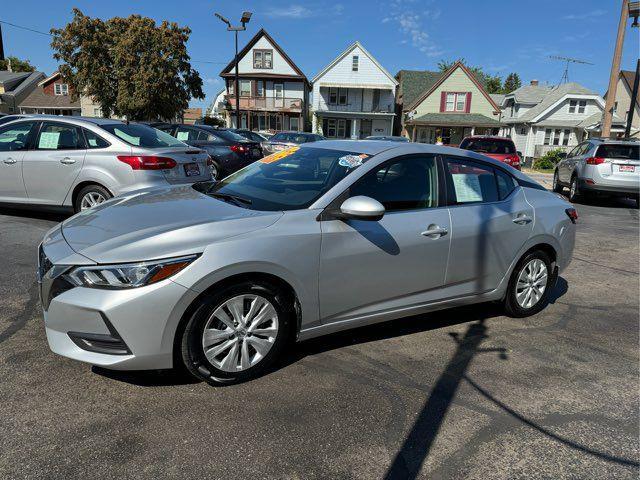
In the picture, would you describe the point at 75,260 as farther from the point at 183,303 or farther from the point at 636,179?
the point at 636,179

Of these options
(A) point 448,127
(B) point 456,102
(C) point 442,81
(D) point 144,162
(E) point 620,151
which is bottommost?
(D) point 144,162

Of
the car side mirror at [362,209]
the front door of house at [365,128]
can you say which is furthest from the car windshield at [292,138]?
the front door of house at [365,128]

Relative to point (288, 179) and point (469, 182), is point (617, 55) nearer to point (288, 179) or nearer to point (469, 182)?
point (469, 182)

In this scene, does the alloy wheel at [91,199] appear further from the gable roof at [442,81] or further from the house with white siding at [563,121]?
the house with white siding at [563,121]

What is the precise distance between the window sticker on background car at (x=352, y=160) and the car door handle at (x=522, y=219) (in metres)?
1.57

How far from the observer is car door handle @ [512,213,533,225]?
4273 millimetres

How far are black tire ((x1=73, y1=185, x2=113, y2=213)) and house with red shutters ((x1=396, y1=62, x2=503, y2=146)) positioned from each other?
122ft

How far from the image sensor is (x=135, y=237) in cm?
287

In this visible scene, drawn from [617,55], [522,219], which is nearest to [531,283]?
[522,219]

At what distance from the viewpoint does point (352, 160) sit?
3686 mm

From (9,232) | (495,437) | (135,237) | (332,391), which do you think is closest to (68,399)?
(135,237)

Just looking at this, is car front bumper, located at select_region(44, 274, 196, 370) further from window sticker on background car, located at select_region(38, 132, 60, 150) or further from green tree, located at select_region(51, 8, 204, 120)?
green tree, located at select_region(51, 8, 204, 120)

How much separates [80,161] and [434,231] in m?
5.27

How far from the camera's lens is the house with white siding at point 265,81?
4228 cm
